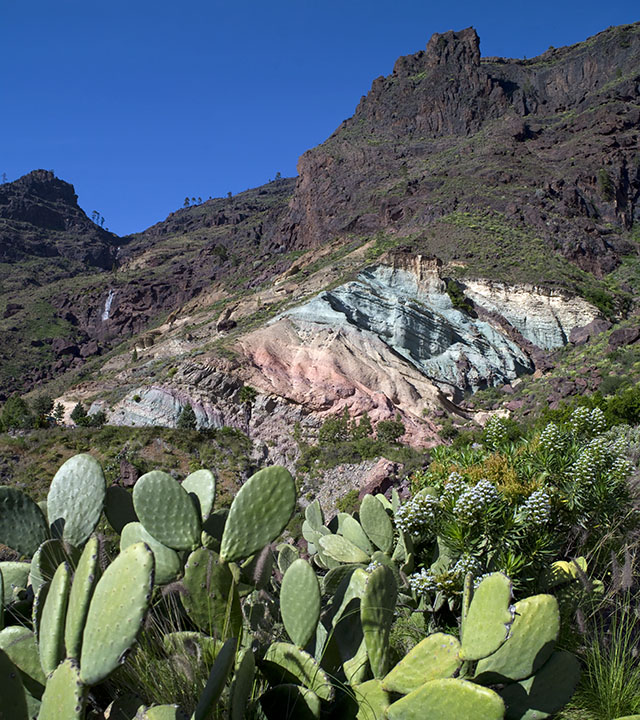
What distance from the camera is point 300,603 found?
7.48ft

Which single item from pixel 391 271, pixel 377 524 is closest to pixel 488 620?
pixel 377 524

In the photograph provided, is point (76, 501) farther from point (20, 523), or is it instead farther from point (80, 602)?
point (80, 602)

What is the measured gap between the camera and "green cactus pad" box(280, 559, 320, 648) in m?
2.24

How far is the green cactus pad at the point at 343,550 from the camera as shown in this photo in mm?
3885

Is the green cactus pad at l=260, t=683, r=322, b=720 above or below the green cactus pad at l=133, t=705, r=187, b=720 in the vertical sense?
below

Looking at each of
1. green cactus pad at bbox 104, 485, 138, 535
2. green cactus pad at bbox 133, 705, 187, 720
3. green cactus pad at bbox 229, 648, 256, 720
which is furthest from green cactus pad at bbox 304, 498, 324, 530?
green cactus pad at bbox 133, 705, 187, 720

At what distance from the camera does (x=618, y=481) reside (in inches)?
155

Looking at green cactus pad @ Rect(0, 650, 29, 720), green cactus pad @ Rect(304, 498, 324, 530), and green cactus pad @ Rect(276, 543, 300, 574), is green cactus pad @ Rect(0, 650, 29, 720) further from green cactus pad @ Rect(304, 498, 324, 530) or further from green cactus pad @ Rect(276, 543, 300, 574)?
green cactus pad @ Rect(304, 498, 324, 530)

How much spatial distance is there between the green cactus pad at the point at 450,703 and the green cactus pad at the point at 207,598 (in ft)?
2.59

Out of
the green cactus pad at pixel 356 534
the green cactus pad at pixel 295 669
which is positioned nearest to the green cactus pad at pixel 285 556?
the green cactus pad at pixel 356 534

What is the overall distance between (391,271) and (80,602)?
3880 cm

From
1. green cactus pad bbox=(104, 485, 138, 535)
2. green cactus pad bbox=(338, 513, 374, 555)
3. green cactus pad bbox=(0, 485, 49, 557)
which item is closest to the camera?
green cactus pad bbox=(0, 485, 49, 557)

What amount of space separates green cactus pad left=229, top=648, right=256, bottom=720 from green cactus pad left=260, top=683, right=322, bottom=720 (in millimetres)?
160

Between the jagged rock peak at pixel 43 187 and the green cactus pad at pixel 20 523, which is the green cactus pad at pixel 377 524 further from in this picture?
the jagged rock peak at pixel 43 187
